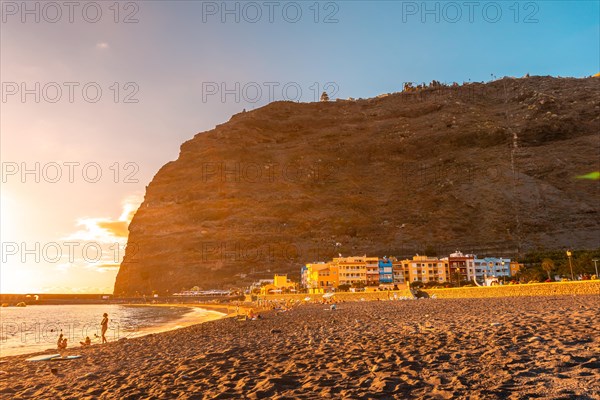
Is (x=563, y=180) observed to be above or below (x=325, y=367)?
above

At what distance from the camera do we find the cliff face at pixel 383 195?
12719 centimetres

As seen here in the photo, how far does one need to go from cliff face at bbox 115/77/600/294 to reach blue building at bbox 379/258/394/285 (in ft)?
56.6

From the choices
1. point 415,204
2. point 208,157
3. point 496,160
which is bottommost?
point 415,204

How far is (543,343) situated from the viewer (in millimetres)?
11500

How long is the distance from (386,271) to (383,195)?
55.1 metres

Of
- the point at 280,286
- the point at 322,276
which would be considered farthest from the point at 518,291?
the point at 280,286

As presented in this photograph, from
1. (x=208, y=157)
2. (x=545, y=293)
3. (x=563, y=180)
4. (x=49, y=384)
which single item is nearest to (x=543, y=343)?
(x=49, y=384)

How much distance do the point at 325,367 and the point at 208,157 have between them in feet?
617

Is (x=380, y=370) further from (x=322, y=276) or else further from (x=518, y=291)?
(x=322, y=276)

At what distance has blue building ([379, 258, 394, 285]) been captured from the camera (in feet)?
344

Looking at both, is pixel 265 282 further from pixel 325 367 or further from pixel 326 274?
pixel 325 367

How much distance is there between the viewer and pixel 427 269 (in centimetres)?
10325

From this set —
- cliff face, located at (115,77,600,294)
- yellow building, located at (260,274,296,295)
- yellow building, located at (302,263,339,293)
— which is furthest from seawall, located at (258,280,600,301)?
cliff face, located at (115,77,600,294)

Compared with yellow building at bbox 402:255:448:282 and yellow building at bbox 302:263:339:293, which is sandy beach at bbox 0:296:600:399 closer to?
yellow building at bbox 302:263:339:293
